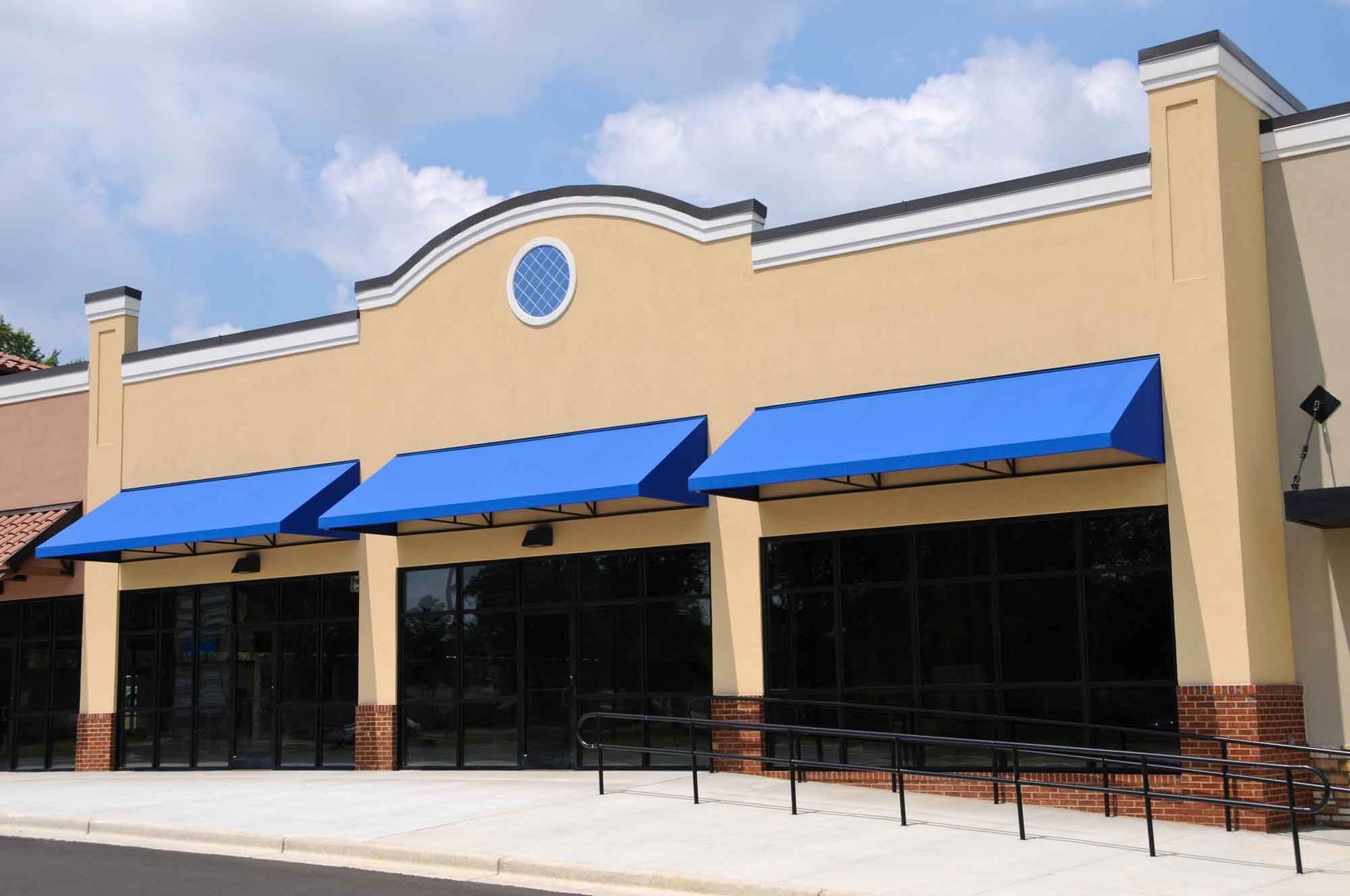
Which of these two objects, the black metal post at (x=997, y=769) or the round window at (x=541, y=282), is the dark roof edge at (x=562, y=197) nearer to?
the round window at (x=541, y=282)


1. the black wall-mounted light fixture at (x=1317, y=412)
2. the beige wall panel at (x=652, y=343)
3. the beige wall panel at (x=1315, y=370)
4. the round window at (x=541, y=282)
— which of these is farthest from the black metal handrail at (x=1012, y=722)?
the round window at (x=541, y=282)

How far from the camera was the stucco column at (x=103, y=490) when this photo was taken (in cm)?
2400

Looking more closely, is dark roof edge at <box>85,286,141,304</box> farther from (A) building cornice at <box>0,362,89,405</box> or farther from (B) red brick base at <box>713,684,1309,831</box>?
(B) red brick base at <box>713,684,1309,831</box>

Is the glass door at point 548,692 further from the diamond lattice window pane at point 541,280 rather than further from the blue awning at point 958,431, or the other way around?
the diamond lattice window pane at point 541,280

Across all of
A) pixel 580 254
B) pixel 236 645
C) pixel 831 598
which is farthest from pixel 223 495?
pixel 831 598

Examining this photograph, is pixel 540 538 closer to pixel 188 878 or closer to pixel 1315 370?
pixel 188 878

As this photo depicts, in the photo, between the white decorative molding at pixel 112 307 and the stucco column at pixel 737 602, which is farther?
the white decorative molding at pixel 112 307

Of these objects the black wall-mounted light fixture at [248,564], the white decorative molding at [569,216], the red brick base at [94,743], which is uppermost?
the white decorative molding at [569,216]

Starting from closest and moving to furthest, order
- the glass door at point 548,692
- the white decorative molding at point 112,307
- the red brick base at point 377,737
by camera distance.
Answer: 1. the glass door at point 548,692
2. the red brick base at point 377,737
3. the white decorative molding at point 112,307

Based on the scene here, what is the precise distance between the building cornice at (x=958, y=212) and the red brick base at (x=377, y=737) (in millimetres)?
8414

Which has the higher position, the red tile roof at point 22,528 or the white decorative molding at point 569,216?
the white decorative molding at point 569,216

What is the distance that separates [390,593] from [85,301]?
876cm

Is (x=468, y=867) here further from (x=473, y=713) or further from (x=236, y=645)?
(x=236, y=645)

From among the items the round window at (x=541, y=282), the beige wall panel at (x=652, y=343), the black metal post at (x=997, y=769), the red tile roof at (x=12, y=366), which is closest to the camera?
the black metal post at (x=997, y=769)
